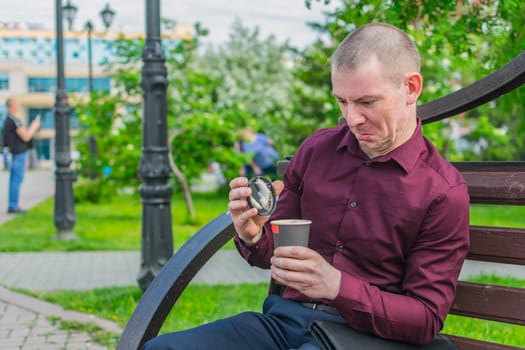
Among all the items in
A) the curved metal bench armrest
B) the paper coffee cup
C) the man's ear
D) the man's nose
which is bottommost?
the curved metal bench armrest

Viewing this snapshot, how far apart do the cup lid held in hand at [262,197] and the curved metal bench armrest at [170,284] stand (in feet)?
1.66

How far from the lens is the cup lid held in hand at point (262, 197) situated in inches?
79.2

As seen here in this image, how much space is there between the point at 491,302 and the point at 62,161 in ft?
Answer: 27.4

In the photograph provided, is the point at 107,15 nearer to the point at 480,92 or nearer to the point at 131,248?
the point at 131,248

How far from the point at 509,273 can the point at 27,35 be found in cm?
7526

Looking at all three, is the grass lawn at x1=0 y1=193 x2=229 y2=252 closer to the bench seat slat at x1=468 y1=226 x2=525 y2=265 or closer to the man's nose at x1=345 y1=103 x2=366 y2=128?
the bench seat slat at x1=468 y1=226 x2=525 y2=265

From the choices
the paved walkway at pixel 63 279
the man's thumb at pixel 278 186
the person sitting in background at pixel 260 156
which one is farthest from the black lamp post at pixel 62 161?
the man's thumb at pixel 278 186

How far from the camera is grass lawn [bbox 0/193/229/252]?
29.3 ft

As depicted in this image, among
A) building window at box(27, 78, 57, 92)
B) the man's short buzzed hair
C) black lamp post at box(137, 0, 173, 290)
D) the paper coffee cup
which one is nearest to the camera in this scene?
the paper coffee cup

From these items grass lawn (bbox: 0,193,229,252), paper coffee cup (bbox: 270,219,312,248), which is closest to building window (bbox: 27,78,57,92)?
grass lawn (bbox: 0,193,229,252)

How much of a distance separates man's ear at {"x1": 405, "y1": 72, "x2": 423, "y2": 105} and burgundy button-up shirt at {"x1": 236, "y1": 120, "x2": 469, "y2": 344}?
127mm

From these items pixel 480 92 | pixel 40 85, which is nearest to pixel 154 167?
pixel 480 92

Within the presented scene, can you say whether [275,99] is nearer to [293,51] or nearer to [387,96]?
[293,51]

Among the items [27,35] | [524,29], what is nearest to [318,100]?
[524,29]
